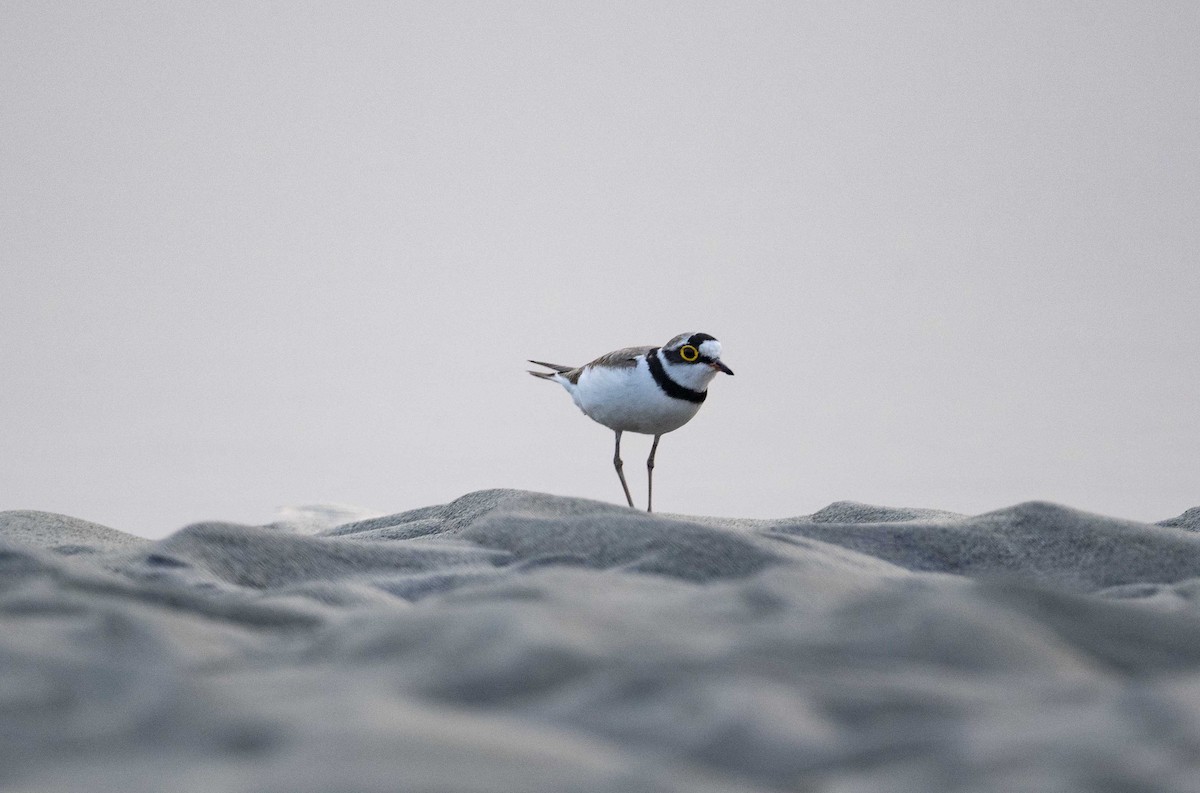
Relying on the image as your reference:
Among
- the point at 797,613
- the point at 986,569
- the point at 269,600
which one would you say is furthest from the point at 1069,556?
the point at 269,600

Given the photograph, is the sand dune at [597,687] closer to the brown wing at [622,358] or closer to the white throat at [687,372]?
the white throat at [687,372]

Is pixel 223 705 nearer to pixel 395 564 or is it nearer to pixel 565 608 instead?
pixel 565 608

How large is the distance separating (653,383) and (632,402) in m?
0.16

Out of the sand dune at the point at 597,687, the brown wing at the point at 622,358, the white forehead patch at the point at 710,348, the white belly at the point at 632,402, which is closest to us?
the sand dune at the point at 597,687

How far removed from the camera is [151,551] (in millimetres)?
2412

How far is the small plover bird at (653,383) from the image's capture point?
4859 millimetres

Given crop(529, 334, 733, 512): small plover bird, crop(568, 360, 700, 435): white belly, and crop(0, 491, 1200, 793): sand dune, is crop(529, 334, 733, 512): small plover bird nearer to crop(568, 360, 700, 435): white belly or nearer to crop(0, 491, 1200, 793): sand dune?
crop(568, 360, 700, 435): white belly

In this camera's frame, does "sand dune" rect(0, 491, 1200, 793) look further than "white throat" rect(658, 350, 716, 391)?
No

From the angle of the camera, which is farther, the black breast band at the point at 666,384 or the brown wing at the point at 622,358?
the brown wing at the point at 622,358

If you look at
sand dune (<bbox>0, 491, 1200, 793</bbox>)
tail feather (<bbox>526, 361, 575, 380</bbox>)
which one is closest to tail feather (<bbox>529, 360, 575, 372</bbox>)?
tail feather (<bbox>526, 361, 575, 380</bbox>)

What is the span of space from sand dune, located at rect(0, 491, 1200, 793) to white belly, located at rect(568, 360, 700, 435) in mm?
3000

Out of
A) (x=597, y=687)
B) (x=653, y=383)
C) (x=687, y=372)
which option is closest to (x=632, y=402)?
(x=653, y=383)

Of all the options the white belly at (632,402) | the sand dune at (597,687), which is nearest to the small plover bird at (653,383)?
the white belly at (632,402)

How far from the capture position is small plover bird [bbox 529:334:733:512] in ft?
15.9
